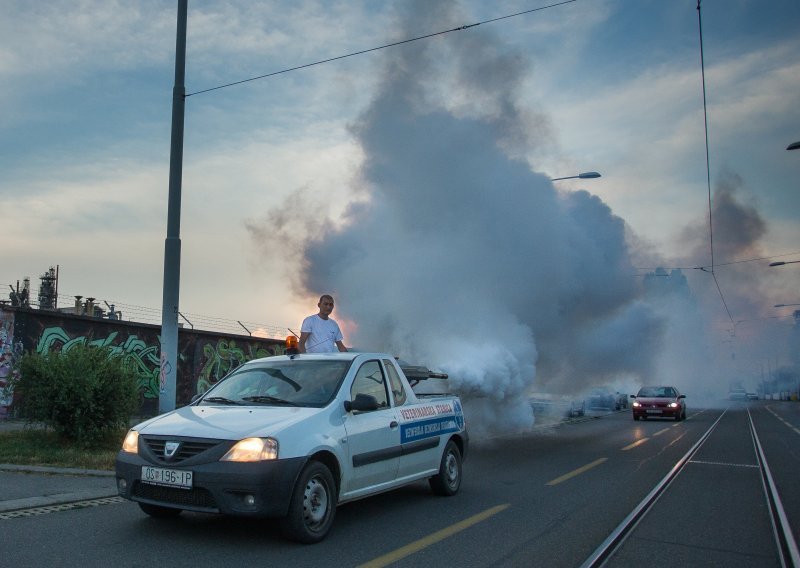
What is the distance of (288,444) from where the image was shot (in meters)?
5.42

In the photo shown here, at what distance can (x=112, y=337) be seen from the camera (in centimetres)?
1758

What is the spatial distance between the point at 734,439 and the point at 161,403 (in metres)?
13.7

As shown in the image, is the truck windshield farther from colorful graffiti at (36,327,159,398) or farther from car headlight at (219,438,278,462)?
colorful graffiti at (36,327,159,398)

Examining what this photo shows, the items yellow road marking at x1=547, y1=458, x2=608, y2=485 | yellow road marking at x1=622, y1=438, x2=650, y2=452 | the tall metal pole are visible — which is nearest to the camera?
yellow road marking at x1=547, y1=458, x2=608, y2=485

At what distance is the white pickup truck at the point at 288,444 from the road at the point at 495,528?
321 millimetres

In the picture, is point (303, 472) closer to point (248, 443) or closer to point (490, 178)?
point (248, 443)

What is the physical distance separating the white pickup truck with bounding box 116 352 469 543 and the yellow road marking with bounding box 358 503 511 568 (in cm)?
66

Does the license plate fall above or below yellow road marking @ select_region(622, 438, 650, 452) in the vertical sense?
above

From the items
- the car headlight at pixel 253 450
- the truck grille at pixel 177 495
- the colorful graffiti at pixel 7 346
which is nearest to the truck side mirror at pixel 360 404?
the car headlight at pixel 253 450

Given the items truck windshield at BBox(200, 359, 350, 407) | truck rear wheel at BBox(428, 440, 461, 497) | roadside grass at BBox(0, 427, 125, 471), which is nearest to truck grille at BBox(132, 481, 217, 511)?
truck windshield at BBox(200, 359, 350, 407)

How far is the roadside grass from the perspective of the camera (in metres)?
9.03

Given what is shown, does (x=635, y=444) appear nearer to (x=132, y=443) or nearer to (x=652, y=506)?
(x=652, y=506)

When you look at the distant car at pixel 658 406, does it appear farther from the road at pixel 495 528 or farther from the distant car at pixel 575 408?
the road at pixel 495 528

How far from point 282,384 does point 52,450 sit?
519 centimetres
